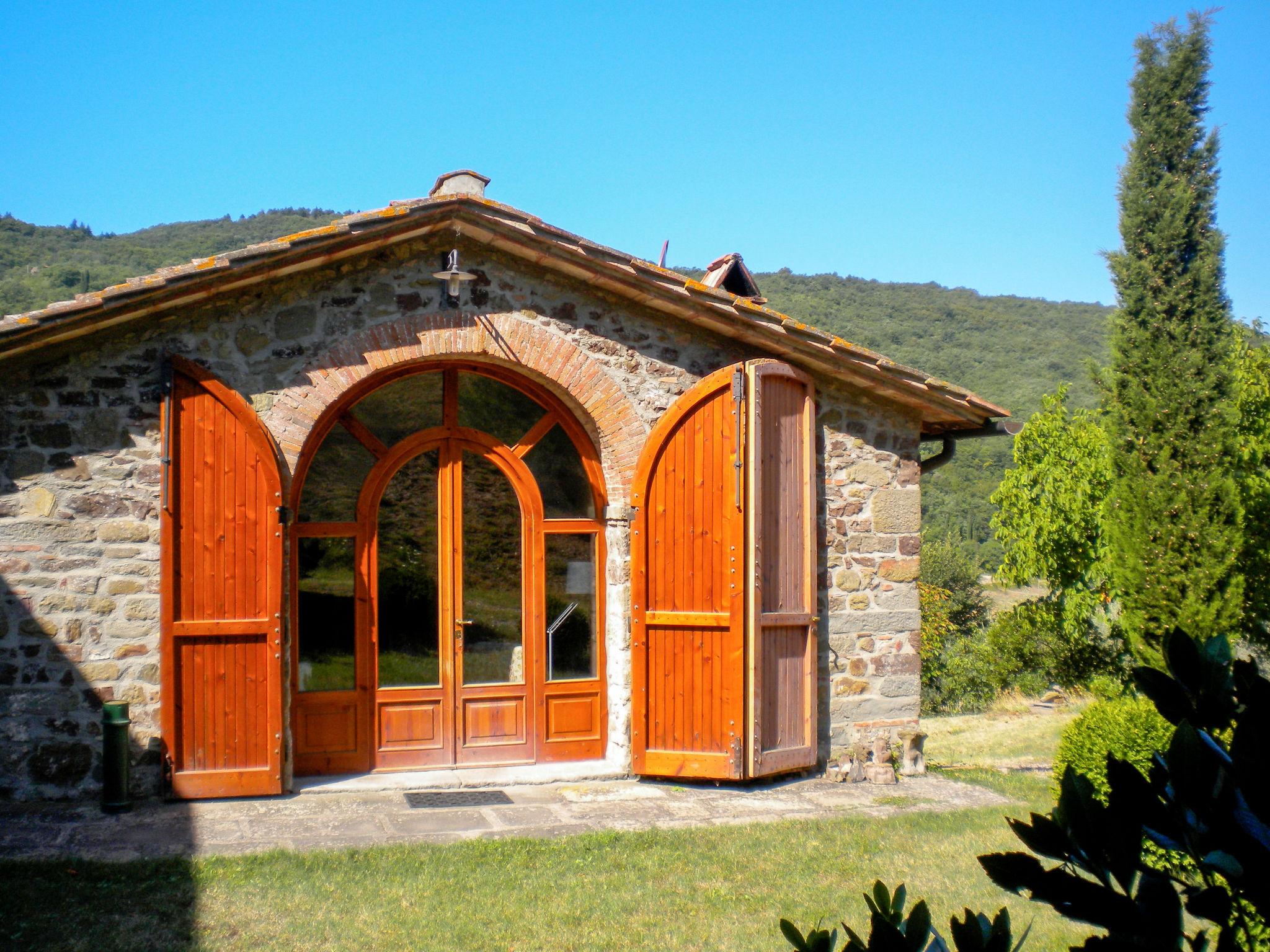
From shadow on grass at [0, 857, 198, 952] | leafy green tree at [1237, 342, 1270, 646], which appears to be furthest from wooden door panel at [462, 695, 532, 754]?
leafy green tree at [1237, 342, 1270, 646]

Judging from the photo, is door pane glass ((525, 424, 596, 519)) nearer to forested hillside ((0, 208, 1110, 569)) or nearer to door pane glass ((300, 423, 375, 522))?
door pane glass ((300, 423, 375, 522))

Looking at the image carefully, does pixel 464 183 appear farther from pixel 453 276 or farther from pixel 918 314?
pixel 918 314

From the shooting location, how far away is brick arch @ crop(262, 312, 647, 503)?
732cm

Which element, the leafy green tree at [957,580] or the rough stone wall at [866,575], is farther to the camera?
the leafy green tree at [957,580]

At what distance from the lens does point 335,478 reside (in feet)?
25.9

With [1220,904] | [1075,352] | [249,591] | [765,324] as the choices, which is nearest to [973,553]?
[1075,352]

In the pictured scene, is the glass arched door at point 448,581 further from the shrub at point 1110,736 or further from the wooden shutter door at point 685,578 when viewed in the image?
the shrub at point 1110,736

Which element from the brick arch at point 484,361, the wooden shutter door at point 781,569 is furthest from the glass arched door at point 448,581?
the wooden shutter door at point 781,569

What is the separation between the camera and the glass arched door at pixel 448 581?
780 centimetres

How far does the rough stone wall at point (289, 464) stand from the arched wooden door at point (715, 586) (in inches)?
10.1

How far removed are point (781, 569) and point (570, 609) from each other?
1.73m

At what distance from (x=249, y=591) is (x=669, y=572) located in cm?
307

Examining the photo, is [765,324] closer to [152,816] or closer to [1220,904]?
[152,816]

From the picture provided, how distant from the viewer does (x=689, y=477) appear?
7.94m
